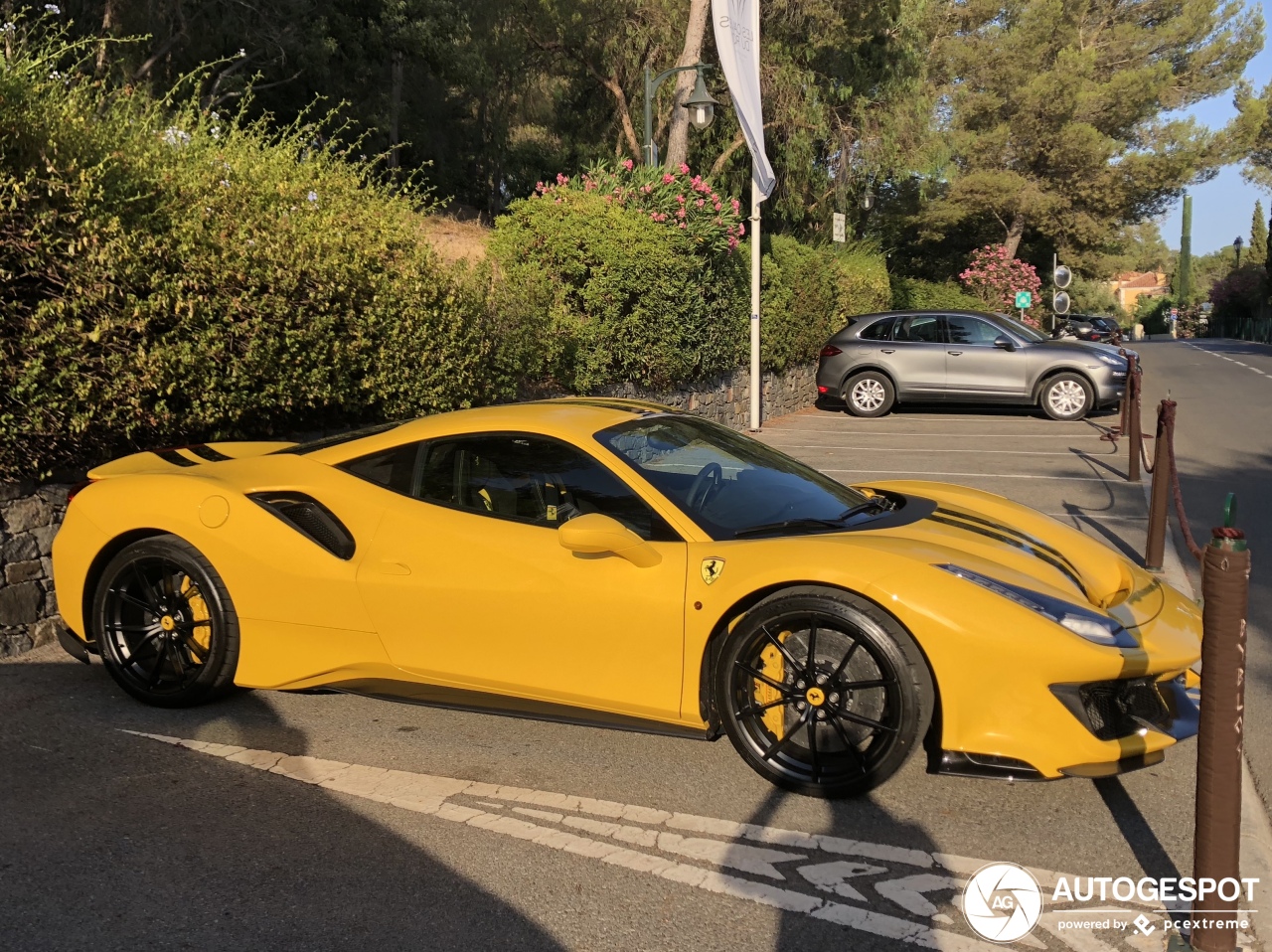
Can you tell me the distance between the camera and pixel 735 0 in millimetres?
13586

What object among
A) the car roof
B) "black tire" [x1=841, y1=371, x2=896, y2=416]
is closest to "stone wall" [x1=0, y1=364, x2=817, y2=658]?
Answer: the car roof

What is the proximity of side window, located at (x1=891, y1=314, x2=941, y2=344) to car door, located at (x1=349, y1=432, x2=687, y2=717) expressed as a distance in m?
13.7

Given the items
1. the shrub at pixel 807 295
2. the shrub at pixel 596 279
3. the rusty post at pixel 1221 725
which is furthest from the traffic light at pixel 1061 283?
the rusty post at pixel 1221 725

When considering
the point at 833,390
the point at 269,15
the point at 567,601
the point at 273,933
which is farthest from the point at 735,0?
the point at 273,933

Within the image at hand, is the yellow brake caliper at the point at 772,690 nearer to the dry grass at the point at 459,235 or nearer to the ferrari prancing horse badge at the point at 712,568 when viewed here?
the ferrari prancing horse badge at the point at 712,568

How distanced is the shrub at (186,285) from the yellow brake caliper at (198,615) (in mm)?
1405

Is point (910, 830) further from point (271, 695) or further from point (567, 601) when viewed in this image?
point (271, 695)

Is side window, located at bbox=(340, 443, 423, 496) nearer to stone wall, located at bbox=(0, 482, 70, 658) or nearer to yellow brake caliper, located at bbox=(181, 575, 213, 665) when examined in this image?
yellow brake caliper, located at bbox=(181, 575, 213, 665)

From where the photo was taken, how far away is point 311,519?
425cm

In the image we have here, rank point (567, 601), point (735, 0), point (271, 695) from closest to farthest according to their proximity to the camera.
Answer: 1. point (567, 601)
2. point (271, 695)
3. point (735, 0)

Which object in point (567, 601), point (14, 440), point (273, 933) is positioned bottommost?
point (273, 933)

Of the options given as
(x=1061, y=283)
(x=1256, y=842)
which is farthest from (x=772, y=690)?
(x=1061, y=283)

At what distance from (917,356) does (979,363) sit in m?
0.94

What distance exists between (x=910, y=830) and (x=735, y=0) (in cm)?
1251
